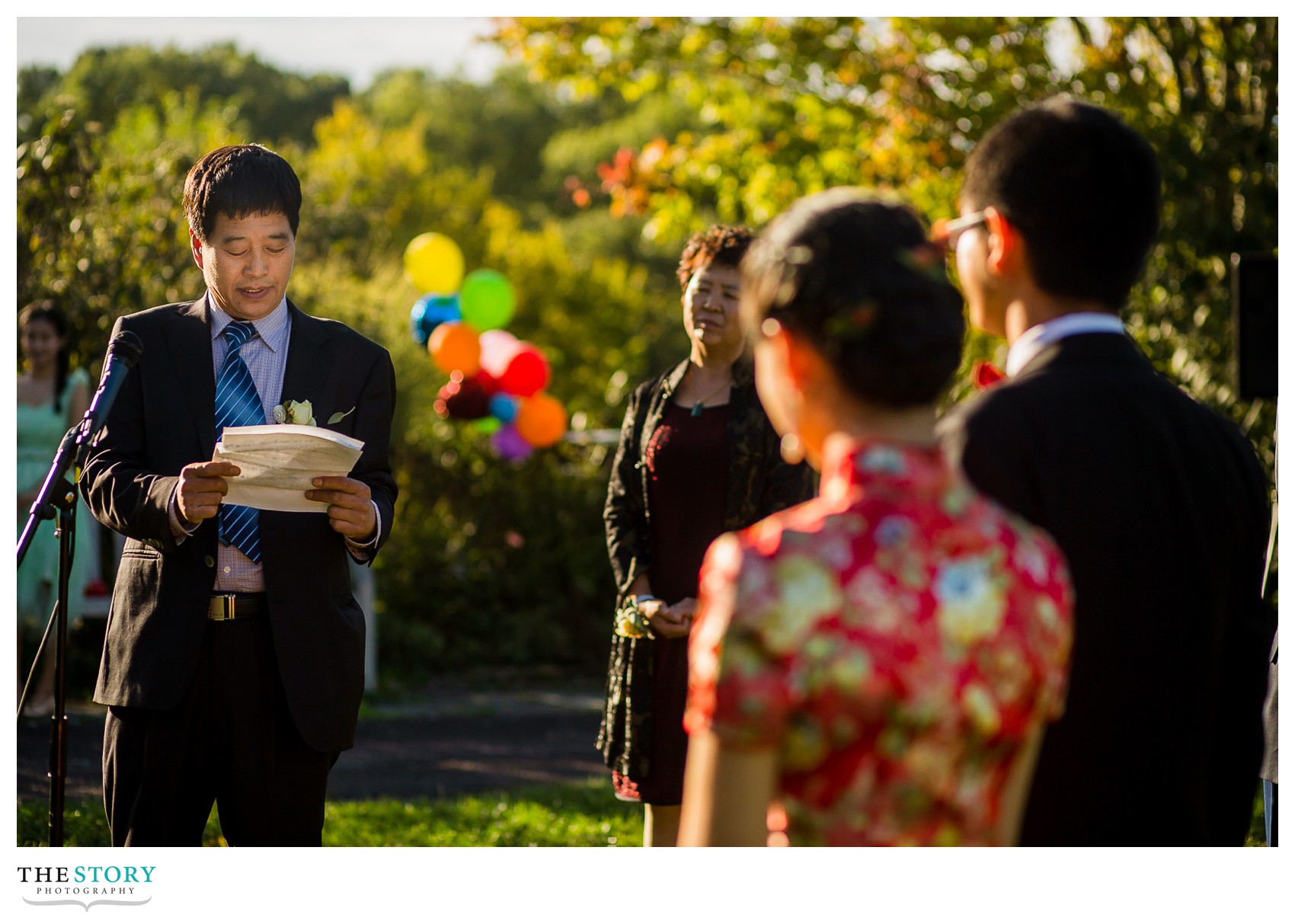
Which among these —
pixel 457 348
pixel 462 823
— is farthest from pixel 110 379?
pixel 457 348

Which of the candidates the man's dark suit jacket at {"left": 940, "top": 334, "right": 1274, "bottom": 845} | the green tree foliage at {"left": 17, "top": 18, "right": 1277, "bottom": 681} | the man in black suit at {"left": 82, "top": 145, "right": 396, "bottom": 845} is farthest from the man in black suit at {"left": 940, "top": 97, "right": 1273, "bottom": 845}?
the green tree foliage at {"left": 17, "top": 18, "right": 1277, "bottom": 681}

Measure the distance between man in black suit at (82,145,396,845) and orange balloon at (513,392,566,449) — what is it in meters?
6.17

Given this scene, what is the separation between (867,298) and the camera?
1494 millimetres

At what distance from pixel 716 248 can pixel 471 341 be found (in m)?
5.36

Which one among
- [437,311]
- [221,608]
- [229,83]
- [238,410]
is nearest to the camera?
[221,608]

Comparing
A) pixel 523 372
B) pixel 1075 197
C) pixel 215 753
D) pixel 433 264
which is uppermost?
pixel 433 264

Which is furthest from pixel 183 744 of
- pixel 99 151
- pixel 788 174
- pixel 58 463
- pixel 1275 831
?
pixel 788 174

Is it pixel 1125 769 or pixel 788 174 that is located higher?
pixel 788 174

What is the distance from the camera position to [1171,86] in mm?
8250

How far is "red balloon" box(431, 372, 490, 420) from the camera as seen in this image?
29.0 ft

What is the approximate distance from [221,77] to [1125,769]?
38898mm

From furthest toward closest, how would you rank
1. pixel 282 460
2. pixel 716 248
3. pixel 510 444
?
pixel 510 444
pixel 716 248
pixel 282 460
